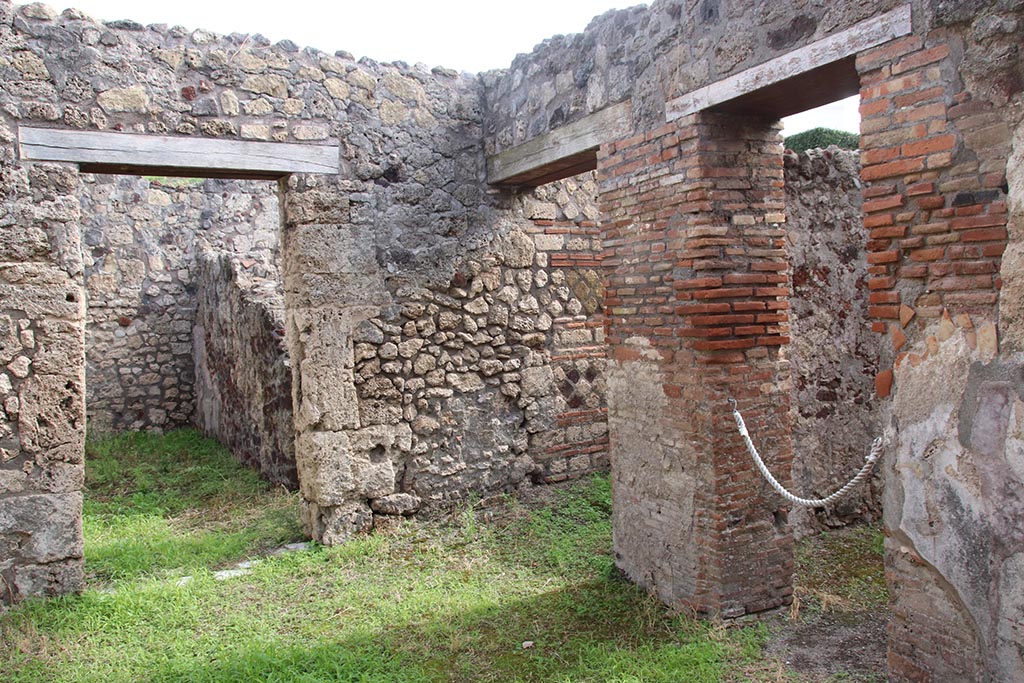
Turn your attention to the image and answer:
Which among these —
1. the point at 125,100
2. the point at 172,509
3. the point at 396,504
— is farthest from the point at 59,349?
the point at 172,509

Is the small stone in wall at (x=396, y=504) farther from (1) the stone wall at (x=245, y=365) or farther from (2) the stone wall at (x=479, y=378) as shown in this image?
(1) the stone wall at (x=245, y=365)

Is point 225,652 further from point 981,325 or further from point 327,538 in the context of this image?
point 981,325

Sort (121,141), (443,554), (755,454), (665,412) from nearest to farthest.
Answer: (755,454) → (665,412) → (121,141) → (443,554)

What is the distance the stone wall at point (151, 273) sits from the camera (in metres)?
9.02

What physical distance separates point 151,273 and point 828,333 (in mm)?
7608

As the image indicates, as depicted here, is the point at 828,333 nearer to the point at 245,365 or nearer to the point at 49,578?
the point at 49,578

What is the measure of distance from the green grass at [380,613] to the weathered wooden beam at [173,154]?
2.70 meters

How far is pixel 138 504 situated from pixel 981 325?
6792mm

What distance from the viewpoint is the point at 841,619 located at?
424cm

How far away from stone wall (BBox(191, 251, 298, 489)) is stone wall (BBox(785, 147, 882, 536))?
4.34 meters

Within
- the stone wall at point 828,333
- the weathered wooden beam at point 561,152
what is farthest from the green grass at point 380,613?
the weathered wooden beam at point 561,152

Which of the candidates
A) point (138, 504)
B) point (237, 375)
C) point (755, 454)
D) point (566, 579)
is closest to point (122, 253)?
point (237, 375)

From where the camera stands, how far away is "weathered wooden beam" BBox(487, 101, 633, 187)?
4746 millimetres

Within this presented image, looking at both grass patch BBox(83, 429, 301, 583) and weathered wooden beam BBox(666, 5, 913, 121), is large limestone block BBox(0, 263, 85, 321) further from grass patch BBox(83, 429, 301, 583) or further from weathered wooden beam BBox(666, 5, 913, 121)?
weathered wooden beam BBox(666, 5, 913, 121)
